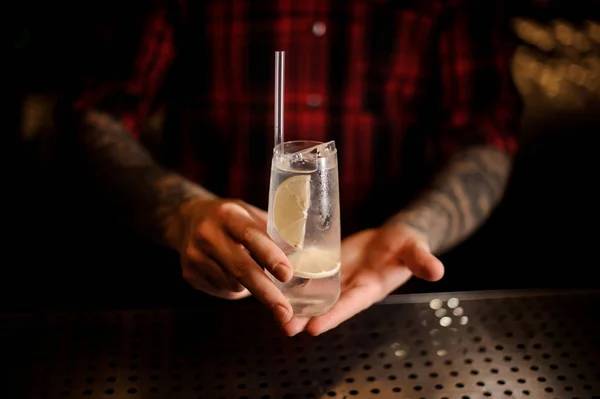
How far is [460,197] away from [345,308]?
79cm

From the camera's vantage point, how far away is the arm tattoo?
1661mm

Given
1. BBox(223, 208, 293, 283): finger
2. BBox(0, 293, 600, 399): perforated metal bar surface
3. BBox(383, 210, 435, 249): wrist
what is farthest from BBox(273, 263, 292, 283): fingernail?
BBox(383, 210, 435, 249): wrist

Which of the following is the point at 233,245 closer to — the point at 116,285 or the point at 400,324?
the point at 400,324

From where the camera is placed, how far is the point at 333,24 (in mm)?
2066

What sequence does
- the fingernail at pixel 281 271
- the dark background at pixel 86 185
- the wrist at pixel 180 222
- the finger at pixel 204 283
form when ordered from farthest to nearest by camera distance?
the dark background at pixel 86 185 < the wrist at pixel 180 222 < the finger at pixel 204 283 < the fingernail at pixel 281 271

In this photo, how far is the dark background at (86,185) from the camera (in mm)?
2252

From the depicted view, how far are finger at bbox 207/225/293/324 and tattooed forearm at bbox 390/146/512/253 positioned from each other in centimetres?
52

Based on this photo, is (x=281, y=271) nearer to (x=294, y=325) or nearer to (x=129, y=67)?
(x=294, y=325)

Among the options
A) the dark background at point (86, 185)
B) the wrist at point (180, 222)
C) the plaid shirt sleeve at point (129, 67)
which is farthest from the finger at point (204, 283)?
the dark background at point (86, 185)

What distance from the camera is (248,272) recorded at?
1.11 metres

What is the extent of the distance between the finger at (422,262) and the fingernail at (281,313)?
274mm

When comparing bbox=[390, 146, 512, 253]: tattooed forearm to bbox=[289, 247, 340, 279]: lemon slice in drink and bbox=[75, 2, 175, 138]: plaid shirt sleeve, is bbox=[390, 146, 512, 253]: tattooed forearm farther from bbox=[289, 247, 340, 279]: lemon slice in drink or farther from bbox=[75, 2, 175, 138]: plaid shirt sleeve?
bbox=[75, 2, 175, 138]: plaid shirt sleeve

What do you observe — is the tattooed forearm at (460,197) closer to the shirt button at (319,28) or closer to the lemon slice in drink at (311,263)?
the lemon slice in drink at (311,263)

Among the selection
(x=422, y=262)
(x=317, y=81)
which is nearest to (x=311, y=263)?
(x=422, y=262)
